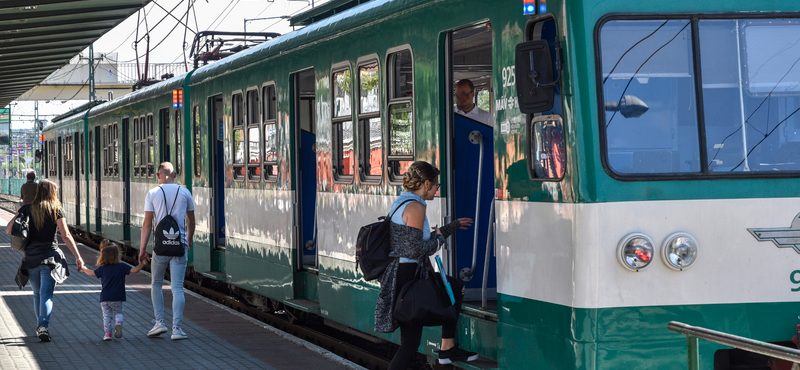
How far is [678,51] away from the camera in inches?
219

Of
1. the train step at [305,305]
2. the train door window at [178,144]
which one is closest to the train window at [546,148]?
the train step at [305,305]

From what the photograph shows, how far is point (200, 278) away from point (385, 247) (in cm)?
947

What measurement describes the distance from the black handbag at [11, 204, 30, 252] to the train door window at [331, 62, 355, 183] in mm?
3158

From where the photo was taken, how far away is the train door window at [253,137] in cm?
1109

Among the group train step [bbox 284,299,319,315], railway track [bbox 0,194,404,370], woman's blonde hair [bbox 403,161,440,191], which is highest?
woman's blonde hair [bbox 403,161,440,191]

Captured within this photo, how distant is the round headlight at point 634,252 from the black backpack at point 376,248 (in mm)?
1525

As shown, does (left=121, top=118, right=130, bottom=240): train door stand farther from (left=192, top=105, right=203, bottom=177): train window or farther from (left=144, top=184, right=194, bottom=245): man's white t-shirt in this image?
(left=144, top=184, right=194, bottom=245): man's white t-shirt

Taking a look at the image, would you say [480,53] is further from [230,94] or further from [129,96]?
[129,96]

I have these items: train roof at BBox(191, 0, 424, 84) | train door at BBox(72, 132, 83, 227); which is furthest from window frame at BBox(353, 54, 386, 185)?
train door at BBox(72, 132, 83, 227)

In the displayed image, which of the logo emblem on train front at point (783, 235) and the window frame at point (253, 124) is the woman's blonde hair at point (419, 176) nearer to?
the logo emblem on train front at point (783, 235)

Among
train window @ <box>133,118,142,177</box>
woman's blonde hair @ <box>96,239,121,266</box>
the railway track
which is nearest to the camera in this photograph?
the railway track

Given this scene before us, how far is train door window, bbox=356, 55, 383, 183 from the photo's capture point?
25.8 feet

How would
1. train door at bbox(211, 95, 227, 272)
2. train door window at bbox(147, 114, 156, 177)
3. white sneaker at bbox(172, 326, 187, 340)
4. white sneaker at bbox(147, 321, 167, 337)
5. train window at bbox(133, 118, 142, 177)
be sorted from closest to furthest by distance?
white sneaker at bbox(172, 326, 187, 340) < white sneaker at bbox(147, 321, 167, 337) < train door at bbox(211, 95, 227, 272) < train door window at bbox(147, 114, 156, 177) < train window at bbox(133, 118, 142, 177)

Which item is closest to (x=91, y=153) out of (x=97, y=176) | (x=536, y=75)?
(x=97, y=176)
